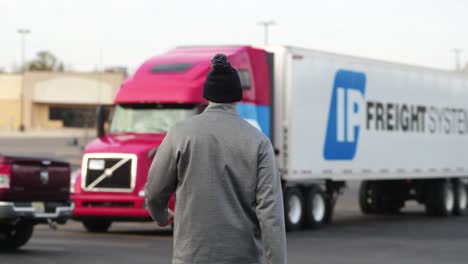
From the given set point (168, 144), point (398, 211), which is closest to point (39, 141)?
point (398, 211)

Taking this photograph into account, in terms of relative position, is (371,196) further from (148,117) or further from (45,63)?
(45,63)

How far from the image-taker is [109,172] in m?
21.3

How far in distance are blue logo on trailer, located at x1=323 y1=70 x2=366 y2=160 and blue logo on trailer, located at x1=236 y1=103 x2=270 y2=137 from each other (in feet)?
6.89

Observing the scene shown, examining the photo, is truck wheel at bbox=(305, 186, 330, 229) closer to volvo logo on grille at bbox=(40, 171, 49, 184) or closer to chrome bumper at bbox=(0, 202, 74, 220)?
chrome bumper at bbox=(0, 202, 74, 220)

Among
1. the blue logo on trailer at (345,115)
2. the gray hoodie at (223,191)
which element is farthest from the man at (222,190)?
the blue logo on trailer at (345,115)

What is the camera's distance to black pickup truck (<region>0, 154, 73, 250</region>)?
16203mm

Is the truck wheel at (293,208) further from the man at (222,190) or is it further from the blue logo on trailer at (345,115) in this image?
the man at (222,190)

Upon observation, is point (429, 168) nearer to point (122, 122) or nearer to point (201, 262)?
point (122, 122)

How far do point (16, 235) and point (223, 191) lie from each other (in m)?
12.2

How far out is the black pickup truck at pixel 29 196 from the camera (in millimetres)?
16203

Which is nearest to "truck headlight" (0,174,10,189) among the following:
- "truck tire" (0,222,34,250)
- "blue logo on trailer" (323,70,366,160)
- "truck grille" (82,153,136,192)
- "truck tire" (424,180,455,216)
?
"truck tire" (0,222,34,250)

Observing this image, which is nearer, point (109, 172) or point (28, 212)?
point (28, 212)

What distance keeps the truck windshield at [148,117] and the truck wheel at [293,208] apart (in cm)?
276

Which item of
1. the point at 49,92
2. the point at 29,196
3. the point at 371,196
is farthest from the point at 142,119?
the point at 49,92
